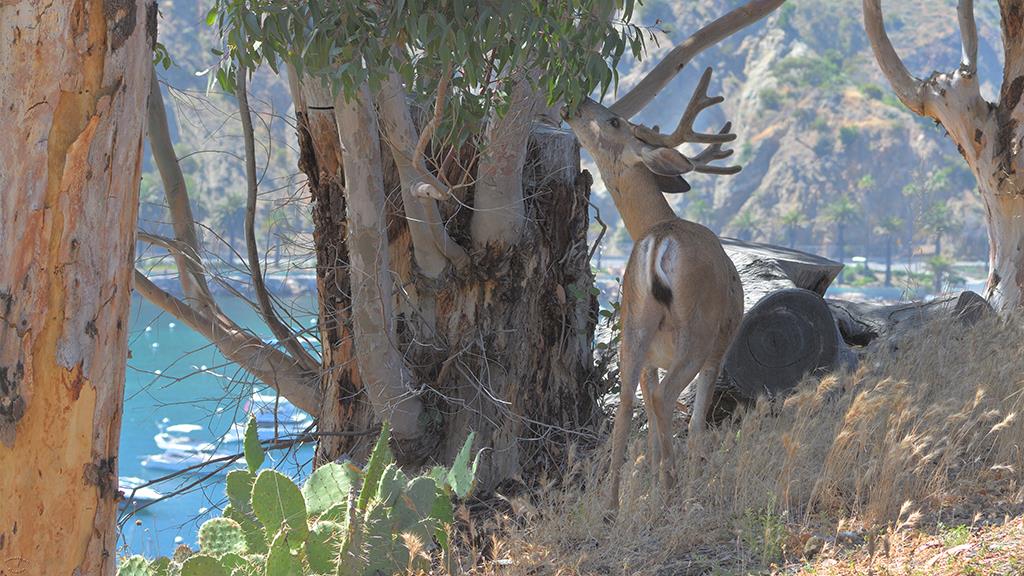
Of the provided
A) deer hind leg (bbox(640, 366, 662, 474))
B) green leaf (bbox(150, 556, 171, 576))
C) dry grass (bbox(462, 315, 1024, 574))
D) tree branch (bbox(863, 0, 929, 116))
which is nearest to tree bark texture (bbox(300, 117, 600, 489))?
dry grass (bbox(462, 315, 1024, 574))

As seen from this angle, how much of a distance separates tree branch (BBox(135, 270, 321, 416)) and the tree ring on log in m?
2.76

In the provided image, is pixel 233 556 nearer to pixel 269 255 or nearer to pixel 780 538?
pixel 780 538

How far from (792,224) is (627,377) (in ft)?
271

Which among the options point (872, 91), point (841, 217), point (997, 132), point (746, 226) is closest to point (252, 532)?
point (997, 132)

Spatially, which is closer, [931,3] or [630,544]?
[630,544]

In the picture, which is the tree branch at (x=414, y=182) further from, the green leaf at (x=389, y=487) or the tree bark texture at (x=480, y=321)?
the green leaf at (x=389, y=487)

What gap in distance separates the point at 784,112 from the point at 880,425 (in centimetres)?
9412

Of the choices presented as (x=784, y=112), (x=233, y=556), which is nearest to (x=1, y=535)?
(x=233, y=556)

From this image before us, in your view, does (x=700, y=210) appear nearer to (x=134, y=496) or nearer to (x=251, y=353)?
(x=134, y=496)

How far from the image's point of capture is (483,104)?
5836 millimetres

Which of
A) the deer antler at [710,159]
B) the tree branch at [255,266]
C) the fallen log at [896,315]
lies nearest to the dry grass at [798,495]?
the deer antler at [710,159]

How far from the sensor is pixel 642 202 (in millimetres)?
5875

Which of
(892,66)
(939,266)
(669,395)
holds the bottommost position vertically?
(669,395)

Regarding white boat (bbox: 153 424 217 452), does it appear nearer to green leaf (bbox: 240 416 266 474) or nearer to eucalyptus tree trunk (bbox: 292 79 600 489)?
eucalyptus tree trunk (bbox: 292 79 600 489)
